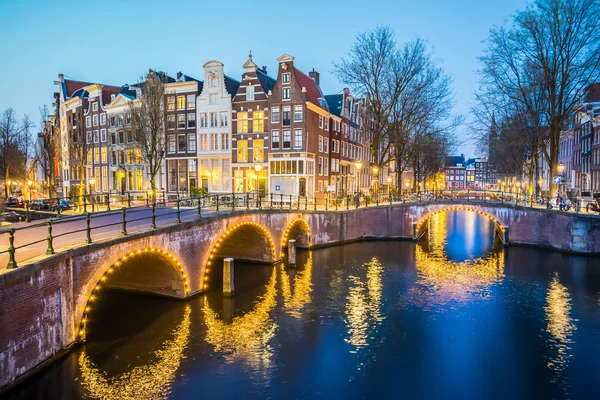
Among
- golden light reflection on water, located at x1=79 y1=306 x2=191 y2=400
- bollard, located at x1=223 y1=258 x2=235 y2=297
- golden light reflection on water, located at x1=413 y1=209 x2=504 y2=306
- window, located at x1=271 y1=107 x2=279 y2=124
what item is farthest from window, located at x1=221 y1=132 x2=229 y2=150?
golden light reflection on water, located at x1=79 y1=306 x2=191 y2=400

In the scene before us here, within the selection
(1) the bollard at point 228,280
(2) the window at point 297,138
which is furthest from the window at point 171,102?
(1) the bollard at point 228,280

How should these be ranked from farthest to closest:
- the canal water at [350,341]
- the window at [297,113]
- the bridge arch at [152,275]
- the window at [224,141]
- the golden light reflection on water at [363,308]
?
the window at [224,141] → the window at [297,113] → the bridge arch at [152,275] → the golden light reflection on water at [363,308] → the canal water at [350,341]

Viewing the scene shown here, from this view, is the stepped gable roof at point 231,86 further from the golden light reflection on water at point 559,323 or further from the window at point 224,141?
the golden light reflection on water at point 559,323

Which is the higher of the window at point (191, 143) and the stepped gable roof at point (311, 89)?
the stepped gable roof at point (311, 89)

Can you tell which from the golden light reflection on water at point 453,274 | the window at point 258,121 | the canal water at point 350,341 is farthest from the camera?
the window at point 258,121

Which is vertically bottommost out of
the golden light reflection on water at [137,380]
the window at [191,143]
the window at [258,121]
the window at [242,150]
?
the golden light reflection on water at [137,380]

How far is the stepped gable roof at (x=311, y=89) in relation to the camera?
141 feet

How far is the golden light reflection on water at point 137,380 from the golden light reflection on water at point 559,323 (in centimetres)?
1155

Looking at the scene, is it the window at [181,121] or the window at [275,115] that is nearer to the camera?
the window at [275,115]

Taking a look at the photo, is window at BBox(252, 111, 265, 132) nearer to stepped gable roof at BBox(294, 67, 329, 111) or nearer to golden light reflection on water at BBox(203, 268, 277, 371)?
stepped gable roof at BBox(294, 67, 329, 111)

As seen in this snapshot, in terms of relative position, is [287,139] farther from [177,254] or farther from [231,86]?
[177,254]

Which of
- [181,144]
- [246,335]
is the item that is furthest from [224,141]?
[246,335]

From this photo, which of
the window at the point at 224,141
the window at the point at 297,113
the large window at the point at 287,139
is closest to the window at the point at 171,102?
the window at the point at 224,141

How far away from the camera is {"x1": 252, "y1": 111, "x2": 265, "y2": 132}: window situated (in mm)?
43750
